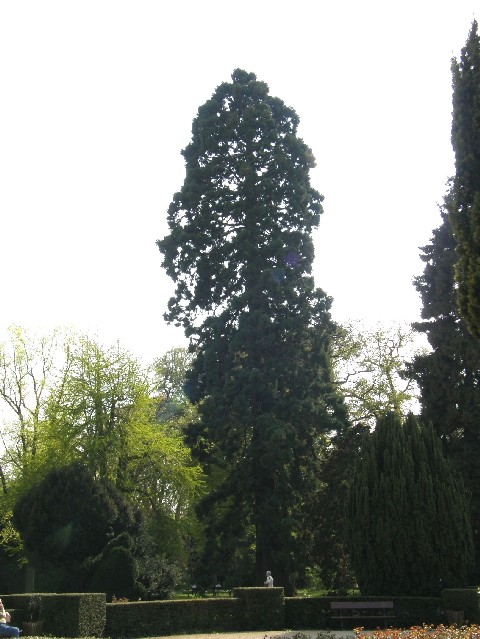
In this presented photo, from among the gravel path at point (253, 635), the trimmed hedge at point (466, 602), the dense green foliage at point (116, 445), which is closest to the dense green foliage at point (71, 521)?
the dense green foliage at point (116, 445)

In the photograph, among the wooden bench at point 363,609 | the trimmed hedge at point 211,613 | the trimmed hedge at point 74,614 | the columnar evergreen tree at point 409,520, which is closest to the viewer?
the trimmed hedge at point 74,614

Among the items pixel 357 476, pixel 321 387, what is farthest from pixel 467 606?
pixel 321 387

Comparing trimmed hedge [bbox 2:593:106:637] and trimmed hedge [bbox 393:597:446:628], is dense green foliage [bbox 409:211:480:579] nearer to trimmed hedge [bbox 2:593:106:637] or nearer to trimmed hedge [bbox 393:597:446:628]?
trimmed hedge [bbox 393:597:446:628]

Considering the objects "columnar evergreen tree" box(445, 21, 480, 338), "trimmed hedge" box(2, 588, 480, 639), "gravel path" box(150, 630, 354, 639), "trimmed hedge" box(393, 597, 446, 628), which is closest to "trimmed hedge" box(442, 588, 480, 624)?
"trimmed hedge" box(2, 588, 480, 639)

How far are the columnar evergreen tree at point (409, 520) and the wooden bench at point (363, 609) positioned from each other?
4.45ft

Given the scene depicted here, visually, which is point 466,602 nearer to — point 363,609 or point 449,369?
point 363,609

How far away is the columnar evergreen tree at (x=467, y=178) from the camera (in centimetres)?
1423

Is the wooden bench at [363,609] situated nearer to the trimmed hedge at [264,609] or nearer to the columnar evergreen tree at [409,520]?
the columnar evergreen tree at [409,520]

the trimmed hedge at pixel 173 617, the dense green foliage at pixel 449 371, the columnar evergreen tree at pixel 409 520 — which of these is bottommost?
the trimmed hedge at pixel 173 617

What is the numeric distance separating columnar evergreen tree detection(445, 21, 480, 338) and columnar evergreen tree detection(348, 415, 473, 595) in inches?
373

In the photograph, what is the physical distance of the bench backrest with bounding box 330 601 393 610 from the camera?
68.1ft

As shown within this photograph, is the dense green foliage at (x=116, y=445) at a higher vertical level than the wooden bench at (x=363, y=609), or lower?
higher

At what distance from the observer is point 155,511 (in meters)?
32.3

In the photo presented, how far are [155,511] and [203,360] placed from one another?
776 centimetres
